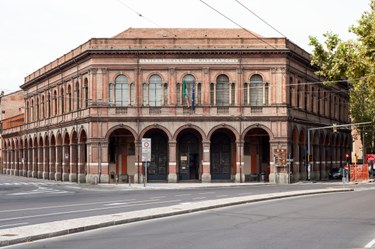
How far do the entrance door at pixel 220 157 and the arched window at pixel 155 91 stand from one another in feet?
22.7

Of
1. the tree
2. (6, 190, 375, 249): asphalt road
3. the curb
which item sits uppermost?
the tree

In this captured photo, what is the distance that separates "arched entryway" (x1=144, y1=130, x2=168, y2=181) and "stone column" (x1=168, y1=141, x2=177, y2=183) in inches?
106

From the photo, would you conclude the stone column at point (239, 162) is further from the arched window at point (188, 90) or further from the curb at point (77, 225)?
the curb at point (77, 225)

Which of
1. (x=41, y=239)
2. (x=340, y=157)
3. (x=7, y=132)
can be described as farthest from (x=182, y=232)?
(x=7, y=132)

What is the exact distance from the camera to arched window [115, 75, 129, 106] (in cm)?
6266

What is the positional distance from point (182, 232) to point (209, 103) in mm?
44552

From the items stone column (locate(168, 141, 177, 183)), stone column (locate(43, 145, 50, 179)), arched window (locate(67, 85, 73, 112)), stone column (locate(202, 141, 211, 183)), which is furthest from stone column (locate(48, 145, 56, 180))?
stone column (locate(202, 141, 211, 183))

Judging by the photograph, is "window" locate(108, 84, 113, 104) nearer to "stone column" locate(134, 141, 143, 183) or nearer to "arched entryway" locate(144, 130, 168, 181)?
"stone column" locate(134, 141, 143, 183)

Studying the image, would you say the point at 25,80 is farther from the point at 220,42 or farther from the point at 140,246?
the point at 140,246

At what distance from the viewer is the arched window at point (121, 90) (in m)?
62.7

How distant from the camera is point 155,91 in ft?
206

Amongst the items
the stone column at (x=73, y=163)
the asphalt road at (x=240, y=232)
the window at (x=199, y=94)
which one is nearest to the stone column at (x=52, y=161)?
the stone column at (x=73, y=163)

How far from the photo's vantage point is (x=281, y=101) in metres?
62.6

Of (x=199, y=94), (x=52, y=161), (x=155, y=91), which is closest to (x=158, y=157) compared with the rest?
(x=155, y=91)
